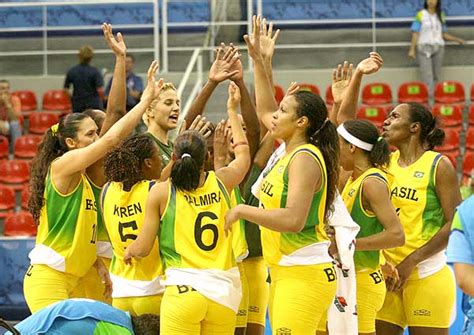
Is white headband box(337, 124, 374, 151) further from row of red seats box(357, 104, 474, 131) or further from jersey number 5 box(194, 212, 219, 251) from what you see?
row of red seats box(357, 104, 474, 131)

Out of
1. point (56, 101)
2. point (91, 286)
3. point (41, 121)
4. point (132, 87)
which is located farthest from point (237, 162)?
point (56, 101)

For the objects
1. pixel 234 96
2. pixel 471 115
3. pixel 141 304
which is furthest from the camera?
pixel 471 115

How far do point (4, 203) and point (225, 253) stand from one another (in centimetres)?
828

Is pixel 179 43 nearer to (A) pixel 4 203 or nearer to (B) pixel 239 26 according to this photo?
(B) pixel 239 26

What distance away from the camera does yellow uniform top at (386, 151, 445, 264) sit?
21.9 feet

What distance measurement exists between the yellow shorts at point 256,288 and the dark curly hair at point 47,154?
133 cm

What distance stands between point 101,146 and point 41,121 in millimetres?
9588

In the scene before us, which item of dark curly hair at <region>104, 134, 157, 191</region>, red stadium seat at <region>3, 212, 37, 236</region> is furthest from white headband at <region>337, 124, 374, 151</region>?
red stadium seat at <region>3, 212, 37, 236</region>

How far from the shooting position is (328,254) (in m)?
5.91

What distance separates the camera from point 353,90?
6.87m

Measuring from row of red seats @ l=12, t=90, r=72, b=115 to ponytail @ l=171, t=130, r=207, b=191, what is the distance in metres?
10.1

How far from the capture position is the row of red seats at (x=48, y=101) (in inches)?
623

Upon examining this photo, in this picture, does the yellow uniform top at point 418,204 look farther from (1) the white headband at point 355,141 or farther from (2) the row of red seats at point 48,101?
(2) the row of red seats at point 48,101

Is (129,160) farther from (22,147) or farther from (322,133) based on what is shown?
(22,147)
